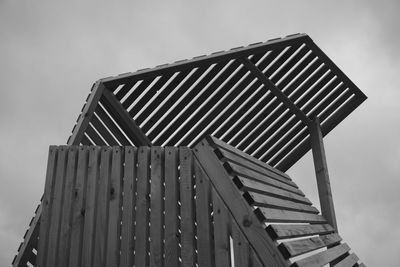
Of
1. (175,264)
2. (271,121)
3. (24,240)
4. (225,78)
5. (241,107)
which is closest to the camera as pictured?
(175,264)

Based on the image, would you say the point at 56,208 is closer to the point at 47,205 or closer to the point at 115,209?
the point at 47,205

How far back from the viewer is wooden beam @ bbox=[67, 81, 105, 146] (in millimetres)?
4505

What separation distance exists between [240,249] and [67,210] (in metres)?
1.61

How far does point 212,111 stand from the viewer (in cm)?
575

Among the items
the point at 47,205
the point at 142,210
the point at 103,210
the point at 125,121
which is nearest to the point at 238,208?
the point at 142,210

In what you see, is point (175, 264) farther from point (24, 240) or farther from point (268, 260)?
point (24, 240)

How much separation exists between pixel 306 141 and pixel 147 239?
4.48 meters

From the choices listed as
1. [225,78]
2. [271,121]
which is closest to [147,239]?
[225,78]

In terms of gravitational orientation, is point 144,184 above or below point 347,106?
below

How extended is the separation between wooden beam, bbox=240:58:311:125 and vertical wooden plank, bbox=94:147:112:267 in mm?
2541

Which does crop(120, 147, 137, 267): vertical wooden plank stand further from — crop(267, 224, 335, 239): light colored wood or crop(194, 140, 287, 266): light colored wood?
crop(267, 224, 335, 239): light colored wood

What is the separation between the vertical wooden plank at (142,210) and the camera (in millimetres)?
3254

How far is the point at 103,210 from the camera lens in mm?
3486

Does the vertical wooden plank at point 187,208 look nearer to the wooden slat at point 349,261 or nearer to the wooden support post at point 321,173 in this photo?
the wooden slat at point 349,261
